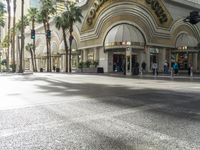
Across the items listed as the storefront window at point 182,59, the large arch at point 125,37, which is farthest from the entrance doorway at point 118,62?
the storefront window at point 182,59

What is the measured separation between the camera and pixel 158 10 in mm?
47875

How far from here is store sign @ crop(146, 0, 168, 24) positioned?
46716 mm

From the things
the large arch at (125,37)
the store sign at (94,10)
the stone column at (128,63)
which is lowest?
the stone column at (128,63)

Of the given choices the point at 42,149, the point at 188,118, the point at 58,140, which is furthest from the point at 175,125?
the point at 42,149

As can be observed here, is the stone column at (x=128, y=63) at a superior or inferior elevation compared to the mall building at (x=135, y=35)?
inferior

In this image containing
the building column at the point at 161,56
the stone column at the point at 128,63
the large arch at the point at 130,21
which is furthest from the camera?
the building column at the point at 161,56

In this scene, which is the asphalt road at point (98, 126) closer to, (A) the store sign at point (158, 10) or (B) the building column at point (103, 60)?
(B) the building column at point (103, 60)

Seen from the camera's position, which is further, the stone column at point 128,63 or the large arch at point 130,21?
Answer: the large arch at point 130,21

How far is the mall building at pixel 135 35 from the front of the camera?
147 ft

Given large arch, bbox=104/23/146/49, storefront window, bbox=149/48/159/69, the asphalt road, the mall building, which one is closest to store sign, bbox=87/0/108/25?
the mall building

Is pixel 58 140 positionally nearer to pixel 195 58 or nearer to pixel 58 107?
pixel 58 107

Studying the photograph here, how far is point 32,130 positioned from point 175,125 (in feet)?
10.8

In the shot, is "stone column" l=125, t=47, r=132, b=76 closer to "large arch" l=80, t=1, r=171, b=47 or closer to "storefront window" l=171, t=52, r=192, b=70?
"large arch" l=80, t=1, r=171, b=47

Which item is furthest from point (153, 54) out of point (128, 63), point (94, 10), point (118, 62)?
point (94, 10)
